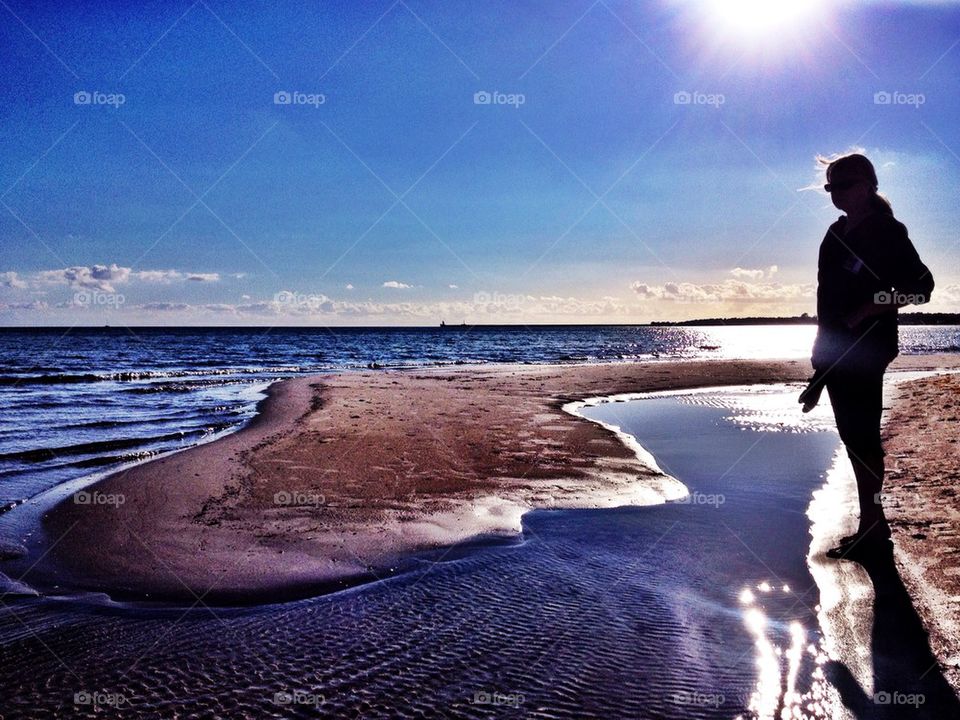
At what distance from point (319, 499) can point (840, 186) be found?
5.63 m

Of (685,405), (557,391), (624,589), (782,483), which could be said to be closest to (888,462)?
(782,483)

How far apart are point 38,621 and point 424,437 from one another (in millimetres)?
7242

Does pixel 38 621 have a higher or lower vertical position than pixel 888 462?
lower

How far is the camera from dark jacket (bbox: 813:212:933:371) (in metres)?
4.18

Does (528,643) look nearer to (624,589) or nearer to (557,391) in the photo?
(624,589)

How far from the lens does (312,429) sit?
462 inches

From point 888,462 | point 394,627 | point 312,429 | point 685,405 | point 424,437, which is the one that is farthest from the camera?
point 685,405

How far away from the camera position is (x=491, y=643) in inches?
133
